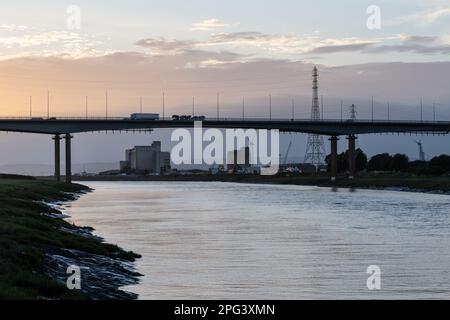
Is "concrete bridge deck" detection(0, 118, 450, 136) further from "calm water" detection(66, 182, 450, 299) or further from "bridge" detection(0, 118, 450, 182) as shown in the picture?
"calm water" detection(66, 182, 450, 299)

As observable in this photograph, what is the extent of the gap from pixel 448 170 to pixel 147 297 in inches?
6409

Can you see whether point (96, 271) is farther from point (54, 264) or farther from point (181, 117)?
point (181, 117)

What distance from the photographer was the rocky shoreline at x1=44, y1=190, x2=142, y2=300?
23183mm

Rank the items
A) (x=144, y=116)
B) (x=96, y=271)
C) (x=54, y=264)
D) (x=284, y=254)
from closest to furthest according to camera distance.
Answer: (x=54, y=264) < (x=96, y=271) < (x=284, y=254) < (x=144, y=116)

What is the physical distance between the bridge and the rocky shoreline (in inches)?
4945

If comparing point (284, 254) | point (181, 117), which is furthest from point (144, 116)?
point (284, 254)

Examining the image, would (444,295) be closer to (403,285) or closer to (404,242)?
(403,285)

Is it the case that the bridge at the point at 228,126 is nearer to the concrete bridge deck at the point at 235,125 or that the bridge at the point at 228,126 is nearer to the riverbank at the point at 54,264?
the concrete bridge deck at the point at 235,125

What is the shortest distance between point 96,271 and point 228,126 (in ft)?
463

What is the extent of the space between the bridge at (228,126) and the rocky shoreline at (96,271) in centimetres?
12562

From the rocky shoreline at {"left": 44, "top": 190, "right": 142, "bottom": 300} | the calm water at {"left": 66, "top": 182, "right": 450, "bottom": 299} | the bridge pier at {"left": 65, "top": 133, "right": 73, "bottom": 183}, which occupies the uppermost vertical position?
the bridge pier at {"left": 65, "top": 133, "right": 73, "bottom": 183}

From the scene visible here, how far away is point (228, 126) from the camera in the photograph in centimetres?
16738

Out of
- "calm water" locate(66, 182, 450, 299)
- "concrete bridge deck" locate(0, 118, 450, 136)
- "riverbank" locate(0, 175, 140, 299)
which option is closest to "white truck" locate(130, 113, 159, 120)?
"concrete bridge deck" locate(0, 118, 450, 136)

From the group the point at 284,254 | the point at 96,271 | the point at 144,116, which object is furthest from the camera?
the point at 144,116
